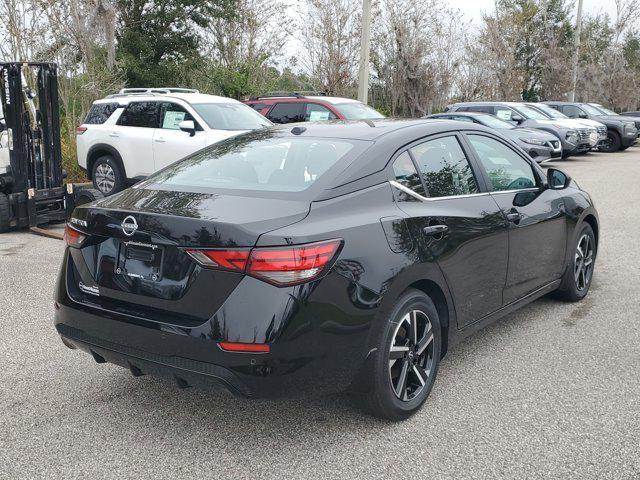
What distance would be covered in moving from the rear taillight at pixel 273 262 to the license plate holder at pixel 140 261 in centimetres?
22

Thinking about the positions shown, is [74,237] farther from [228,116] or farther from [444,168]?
[228,116]

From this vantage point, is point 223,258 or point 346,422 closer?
point 223,258

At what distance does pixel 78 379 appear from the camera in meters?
4.11

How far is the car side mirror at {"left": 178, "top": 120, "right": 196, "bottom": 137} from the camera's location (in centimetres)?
1095

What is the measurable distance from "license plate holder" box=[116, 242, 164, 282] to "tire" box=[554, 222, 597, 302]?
3477 millimetres

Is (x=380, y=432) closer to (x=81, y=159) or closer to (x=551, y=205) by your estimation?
(x=551, y=205)

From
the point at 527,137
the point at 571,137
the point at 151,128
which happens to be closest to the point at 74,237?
the point at 151,128

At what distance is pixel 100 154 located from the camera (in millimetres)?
11984

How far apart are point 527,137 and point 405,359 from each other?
1539 centimetres

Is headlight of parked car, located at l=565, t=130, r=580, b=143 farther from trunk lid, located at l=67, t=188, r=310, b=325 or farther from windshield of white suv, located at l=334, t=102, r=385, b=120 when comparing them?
trunk lid, located at l=67, t=188, r=310, b=325

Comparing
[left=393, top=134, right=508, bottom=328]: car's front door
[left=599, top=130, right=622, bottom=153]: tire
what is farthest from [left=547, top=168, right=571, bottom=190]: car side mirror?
[left=599, top=130, right=622, bottom=153]: tire

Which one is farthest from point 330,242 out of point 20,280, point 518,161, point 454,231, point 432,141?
point 20,280

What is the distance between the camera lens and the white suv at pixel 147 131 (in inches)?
446

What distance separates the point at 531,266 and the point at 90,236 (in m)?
2.93
